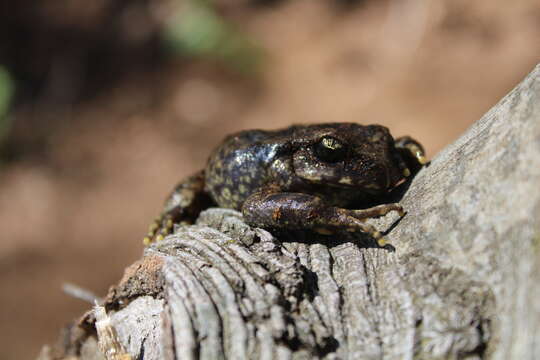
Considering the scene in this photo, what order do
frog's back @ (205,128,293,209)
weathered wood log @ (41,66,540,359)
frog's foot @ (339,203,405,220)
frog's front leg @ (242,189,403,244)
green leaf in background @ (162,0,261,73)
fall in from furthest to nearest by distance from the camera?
green leaf in background @ (162,0,261,73) < frog's back @ (205,128,293,209) < frog's front leg @ (242,189,403,244) < frog's foot @ (339,203,405,220) < weathered wood log @ (41,66,540,359)

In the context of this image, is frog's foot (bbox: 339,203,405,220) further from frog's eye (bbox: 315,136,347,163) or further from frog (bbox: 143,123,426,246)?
frog's eye (bbox: 315,136,347,163)

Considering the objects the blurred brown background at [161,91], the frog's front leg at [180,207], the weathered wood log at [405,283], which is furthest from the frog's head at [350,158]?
the blurred brown background at [161,91]

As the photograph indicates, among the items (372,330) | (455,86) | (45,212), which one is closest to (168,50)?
(45,212)

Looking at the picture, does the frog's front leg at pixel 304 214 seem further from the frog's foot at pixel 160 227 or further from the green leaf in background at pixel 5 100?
the green leaf in background at pixel 5 100

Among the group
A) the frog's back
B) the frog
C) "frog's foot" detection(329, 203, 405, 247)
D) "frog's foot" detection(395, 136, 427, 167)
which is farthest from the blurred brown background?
"frog's foot" detection(329, 203, 405, 247)

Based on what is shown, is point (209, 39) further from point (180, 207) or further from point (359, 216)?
point (359, 216)
